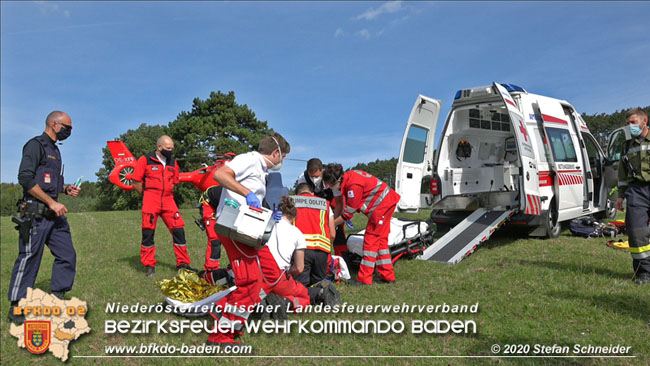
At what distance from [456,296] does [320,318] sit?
1683mm

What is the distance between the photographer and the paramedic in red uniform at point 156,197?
6.27m

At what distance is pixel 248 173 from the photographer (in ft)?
11.4

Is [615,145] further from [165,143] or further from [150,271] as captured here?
[150,271]

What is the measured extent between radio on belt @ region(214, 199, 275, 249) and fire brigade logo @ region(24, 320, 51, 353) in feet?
6.59

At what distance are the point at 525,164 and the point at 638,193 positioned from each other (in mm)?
2277

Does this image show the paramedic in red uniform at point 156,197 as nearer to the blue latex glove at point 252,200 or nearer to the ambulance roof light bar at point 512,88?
the blue latex glove at point 252,200

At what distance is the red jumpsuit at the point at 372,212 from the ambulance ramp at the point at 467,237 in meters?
1.49

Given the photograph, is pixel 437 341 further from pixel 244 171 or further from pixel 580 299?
pixel 244 171

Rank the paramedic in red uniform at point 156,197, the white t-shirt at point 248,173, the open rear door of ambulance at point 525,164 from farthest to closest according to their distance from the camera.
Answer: the open rear door of ambulance at point 525,164
the paramedic in red uniform at point 156,197
the white t-shirt at point 248,173

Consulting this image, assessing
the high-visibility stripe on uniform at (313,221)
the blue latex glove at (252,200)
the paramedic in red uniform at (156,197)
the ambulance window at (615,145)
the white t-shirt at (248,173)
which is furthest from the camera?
the ambulance window at (615,145)

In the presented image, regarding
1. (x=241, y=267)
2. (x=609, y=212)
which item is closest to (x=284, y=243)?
A: (x=241, y=267)

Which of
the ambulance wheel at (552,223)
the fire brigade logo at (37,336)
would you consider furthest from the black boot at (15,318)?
the ambulance wheel at (552,223)

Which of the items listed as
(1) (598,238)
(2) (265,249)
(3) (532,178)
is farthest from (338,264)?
(1) (598,238)

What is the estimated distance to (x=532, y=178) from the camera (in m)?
7.46
